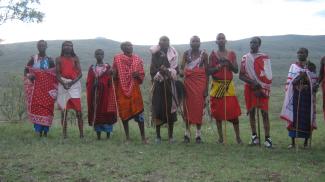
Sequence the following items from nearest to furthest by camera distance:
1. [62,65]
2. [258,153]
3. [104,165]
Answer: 1. [104,165]
2. [258,153]
3. [62,65]

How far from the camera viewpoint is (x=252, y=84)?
396 inches

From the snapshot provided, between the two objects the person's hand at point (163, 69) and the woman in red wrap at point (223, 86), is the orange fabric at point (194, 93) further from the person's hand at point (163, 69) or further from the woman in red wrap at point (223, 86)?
the person's hand at point (163, 69)

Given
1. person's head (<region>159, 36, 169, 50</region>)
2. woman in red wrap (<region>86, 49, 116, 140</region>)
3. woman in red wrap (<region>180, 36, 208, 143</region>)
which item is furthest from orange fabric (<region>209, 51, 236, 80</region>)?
woman in red wrap (<region>86, 49, 116, 140</region>)

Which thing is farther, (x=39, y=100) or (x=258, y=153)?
(x=39, y=100)

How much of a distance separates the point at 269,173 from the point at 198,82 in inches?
143

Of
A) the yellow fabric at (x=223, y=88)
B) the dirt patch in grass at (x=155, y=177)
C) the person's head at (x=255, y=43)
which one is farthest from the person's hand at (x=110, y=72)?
the dirt patch in grass at (x=155, y=177)

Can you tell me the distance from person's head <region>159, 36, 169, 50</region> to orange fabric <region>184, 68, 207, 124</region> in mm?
738

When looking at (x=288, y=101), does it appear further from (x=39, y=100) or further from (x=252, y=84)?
(x=39, y=100)

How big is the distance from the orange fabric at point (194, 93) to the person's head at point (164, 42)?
738mm

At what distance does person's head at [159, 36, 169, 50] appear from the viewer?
10109 mm

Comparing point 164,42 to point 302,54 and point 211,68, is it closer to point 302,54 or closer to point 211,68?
point 211,68

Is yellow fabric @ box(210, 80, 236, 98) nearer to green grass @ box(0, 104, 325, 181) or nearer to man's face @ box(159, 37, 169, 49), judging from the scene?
green grass @ box(0, 104, 325, 181)

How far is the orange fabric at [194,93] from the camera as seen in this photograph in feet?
33.9

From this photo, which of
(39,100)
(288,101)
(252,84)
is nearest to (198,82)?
(252,84)
